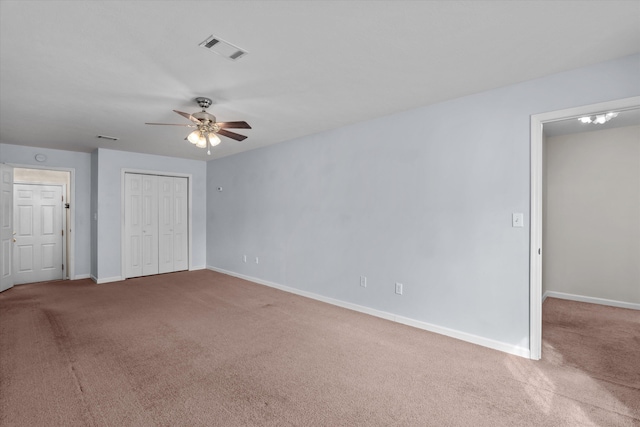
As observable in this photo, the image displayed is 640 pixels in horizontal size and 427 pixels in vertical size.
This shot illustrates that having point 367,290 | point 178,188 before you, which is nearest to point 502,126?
point 367,290

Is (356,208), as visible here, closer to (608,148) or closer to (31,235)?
(608,148)

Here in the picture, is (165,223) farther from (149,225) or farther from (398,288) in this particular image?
(398,288)

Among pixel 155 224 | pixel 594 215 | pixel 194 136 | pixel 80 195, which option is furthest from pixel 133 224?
pixel 594 215

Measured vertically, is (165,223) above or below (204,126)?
below

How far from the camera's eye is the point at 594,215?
4.48m

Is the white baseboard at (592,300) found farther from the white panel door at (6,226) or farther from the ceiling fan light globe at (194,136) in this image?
the white panel door at (6,226)

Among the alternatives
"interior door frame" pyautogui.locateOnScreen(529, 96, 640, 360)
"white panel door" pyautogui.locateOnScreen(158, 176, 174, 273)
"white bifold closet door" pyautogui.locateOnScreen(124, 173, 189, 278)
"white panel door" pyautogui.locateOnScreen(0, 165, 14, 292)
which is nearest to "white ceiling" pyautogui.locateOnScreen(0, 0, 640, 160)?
"interior door frame" pyautogui.locateOnScreen(529, 96, 640, 360)

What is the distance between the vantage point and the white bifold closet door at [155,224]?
5941 mm

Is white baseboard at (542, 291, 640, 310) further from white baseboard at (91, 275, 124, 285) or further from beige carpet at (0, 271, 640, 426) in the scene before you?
white baseboard at (91, 275, 124, 285)

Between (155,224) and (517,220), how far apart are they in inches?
247

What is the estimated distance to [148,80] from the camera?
107 inches

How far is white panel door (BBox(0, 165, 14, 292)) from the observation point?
483 centimetres

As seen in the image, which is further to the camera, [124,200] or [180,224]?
[180,224]

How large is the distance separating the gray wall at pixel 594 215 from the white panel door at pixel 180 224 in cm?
681
